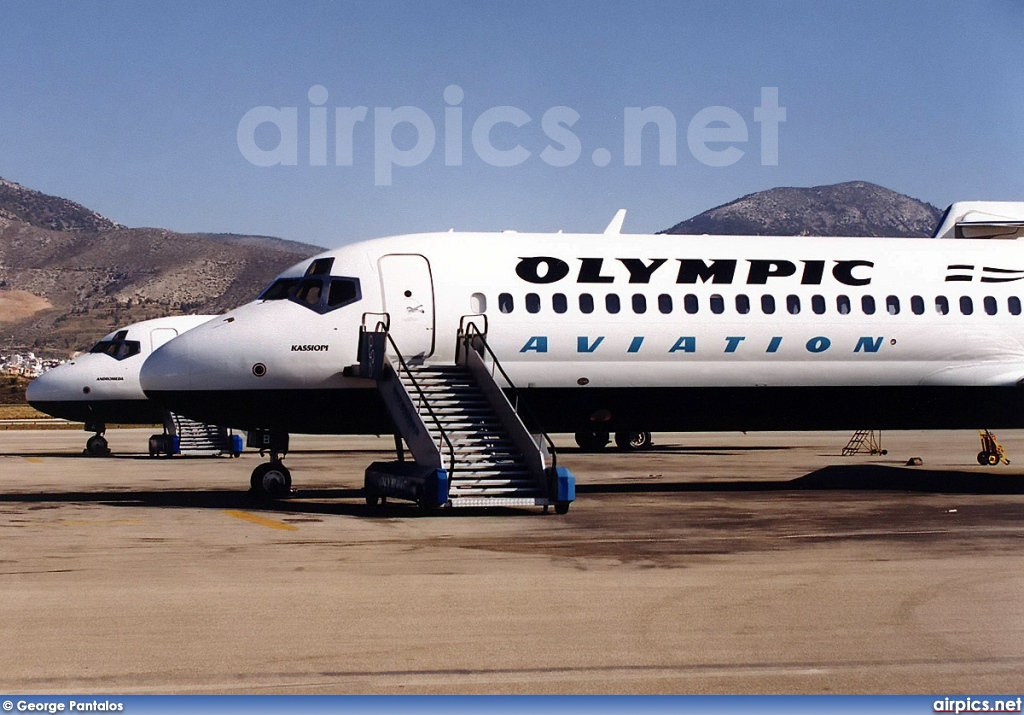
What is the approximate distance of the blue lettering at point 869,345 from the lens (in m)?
25.8

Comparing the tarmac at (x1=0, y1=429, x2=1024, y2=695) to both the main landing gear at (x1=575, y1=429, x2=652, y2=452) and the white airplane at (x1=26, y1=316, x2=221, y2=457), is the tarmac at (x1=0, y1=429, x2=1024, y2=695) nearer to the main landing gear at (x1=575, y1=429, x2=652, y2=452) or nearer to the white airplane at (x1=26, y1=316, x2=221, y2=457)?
the white airplane at (x1=26, y1=316, x2=221, y2=457)

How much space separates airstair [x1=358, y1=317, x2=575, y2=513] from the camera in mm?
20453

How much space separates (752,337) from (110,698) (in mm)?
18158

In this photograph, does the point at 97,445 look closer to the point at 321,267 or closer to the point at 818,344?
the point at 321,267

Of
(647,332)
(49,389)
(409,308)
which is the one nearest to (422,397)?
(409,308)

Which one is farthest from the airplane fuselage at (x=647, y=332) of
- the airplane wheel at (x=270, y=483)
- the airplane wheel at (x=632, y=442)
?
the airplane wheel at (x=632, y=442)

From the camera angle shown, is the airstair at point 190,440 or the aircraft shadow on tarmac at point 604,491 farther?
the airstair at point 190,440

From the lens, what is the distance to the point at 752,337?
25266mm

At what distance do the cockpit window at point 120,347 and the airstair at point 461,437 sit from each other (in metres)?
18.5

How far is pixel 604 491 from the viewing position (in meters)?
26.2

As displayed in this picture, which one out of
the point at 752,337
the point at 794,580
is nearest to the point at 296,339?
the point at 752,337

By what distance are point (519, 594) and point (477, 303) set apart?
11830mm

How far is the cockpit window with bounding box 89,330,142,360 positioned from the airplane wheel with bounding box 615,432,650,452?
15652mm

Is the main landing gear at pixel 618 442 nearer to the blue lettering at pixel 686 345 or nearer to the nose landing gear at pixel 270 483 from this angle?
the blue lettering at pixel 686 345
